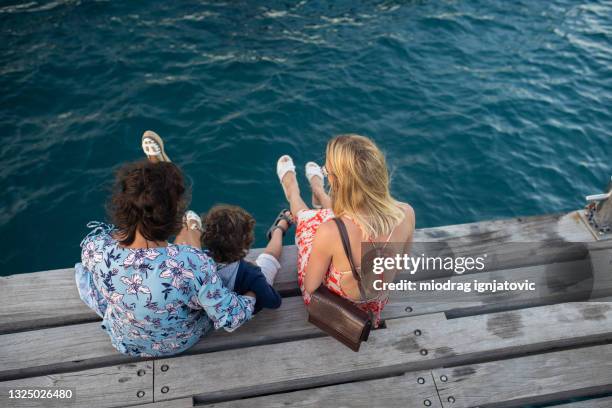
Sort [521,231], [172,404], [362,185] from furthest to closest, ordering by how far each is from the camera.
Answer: [521,231] < [172,404] < [362,185]

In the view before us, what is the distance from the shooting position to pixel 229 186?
5.82m

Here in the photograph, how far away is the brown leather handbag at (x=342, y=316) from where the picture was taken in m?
2.88

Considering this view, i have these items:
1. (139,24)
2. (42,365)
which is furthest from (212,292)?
(139,24)

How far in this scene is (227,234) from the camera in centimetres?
310

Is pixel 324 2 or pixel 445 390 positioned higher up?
pixel 324 2

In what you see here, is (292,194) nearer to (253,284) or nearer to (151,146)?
(151,146)

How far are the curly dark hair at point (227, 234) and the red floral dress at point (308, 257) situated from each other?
1.35ft

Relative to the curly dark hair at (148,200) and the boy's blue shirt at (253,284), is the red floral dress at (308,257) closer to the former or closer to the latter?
the boy's blue shirt at (253,284)

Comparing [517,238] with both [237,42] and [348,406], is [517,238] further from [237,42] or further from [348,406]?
[237,42]

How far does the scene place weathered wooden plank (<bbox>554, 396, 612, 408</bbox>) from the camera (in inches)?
116

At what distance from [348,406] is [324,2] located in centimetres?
810

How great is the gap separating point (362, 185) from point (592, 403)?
1.97m

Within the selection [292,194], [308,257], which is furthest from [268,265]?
[292,194]

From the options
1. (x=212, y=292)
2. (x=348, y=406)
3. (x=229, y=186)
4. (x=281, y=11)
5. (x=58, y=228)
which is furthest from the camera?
(x=281, y=11)
